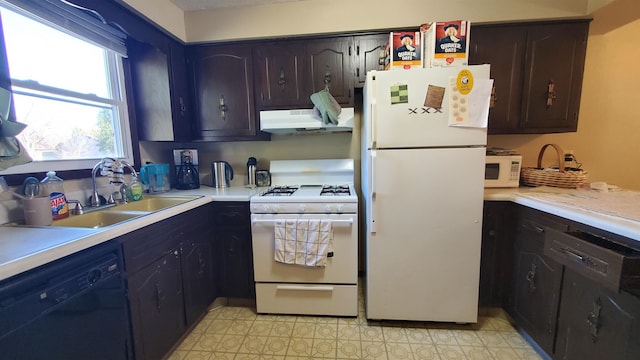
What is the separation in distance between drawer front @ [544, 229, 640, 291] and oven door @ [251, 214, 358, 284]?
1.04 m

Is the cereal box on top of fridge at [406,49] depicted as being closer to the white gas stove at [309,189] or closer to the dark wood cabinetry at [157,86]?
the white gas stove at [309,189]

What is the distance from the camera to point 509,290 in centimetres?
177

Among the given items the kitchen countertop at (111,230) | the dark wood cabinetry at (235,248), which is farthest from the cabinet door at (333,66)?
the kitchen countertop at (111,230)

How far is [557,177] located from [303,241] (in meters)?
1.91

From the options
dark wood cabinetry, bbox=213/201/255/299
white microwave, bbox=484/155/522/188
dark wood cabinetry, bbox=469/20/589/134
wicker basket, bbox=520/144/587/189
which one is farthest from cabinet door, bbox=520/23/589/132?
dark wood cabinetry, bbox=213/201/255/299

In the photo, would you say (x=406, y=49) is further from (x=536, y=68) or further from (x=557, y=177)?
(x=557, y=177)

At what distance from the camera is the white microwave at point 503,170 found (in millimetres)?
1874

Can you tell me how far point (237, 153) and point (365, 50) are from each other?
4.93 ft

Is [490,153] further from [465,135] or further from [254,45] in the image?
[254,45]

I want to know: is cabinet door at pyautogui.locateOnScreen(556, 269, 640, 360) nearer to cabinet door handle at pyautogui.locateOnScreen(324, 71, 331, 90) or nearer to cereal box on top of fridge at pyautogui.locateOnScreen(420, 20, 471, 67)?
cereal box on top of fridge at pyautogui.locateOnScreen(420, 20, 471, 67)

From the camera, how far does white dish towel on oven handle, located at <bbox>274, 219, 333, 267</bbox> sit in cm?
175

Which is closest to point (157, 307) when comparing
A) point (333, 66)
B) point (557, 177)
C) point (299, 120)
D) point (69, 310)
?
point (69, 310)

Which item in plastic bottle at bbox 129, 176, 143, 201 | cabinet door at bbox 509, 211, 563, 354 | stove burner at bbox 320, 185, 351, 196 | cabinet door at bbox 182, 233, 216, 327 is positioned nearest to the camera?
cabinet door at bbox 509, 211, 563, 354

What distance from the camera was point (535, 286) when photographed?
1.52 m
